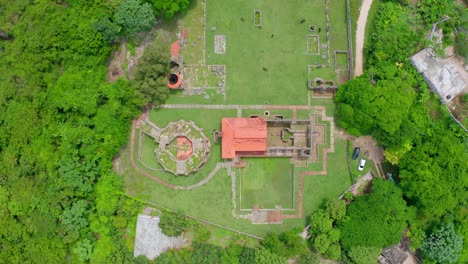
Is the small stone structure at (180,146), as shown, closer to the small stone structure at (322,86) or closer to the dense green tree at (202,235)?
the dense green tree at (202,235)

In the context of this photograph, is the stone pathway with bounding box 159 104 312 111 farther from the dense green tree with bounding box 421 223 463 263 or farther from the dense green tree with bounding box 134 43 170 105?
the dense green tree with bounding box 421 223 463 263

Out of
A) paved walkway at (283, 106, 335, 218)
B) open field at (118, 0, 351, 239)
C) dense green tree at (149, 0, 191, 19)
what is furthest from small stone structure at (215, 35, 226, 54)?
paved walkway at (283, 106, 335, 218)

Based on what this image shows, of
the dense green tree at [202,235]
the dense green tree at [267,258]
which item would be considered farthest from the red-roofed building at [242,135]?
the dense green tree at [267,258]

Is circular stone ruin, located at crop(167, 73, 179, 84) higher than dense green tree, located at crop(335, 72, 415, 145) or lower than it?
higher

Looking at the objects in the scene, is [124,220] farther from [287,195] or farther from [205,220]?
[287,195]

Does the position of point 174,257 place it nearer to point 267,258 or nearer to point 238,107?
point 267,258

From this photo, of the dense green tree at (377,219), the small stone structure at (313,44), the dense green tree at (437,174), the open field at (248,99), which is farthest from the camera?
the small stone structure at (313,44)
